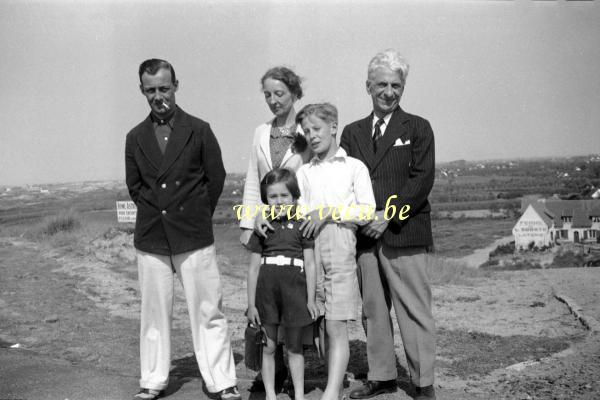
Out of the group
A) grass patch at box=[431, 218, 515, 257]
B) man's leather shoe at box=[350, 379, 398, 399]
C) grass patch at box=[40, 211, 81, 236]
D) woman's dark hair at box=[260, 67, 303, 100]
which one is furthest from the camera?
grass patch at box=[431, 218, 515, 257]

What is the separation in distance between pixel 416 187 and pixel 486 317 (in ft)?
16.4

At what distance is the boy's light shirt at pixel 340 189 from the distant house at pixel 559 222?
1351 cm

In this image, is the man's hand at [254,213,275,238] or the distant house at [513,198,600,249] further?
the distant house at [513,198,600,249]

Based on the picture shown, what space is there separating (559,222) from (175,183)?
14.2 meters

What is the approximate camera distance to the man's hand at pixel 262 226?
3500 mm

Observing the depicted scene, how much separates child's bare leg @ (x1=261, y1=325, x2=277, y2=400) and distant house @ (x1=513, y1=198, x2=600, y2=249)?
1373cm

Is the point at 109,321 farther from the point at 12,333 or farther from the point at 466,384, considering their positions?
the point at 466,384

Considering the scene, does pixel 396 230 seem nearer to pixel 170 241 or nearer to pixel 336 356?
pixel 336 356

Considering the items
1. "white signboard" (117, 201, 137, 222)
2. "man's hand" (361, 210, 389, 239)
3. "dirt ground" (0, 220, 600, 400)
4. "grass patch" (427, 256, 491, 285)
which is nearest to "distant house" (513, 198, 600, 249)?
"grass patch" (427, 256, 491, 285)

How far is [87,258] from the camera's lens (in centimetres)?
1134

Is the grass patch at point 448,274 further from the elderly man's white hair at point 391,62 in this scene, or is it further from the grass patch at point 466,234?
the elderly man's white hair at point 391,62

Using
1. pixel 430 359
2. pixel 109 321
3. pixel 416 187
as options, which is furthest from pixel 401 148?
pixel 109 321

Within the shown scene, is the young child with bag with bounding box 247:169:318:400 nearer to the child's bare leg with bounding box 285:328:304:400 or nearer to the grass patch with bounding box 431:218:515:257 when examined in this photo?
the child's bare leg with bounding box 285:328:304:400

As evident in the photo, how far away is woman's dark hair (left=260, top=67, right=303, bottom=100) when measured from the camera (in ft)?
12.3
